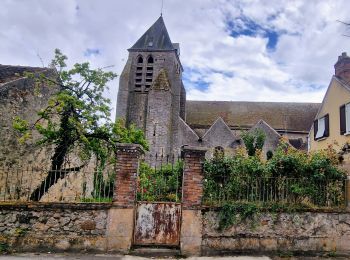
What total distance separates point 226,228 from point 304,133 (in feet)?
→ 97.5

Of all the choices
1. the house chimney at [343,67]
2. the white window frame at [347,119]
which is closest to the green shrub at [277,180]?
the white window frame at [347,119]

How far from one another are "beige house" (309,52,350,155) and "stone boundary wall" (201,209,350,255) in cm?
737

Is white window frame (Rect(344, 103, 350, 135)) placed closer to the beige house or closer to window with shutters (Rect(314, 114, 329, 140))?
the beige house

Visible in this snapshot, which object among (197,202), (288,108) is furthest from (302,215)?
(288,108)

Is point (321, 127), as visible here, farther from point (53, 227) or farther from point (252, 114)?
point (252, 114)

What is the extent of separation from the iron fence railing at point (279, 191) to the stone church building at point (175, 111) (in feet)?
67.2

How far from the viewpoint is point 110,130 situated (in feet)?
39.6

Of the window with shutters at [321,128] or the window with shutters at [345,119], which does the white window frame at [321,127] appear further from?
the window with shutters at [345,119]

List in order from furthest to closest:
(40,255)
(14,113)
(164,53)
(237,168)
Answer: (164,53) < (14,113) < (237,168) < (40,255)

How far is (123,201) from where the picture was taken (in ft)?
28.5

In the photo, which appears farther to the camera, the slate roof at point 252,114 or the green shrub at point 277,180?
the slate roof at point 252,114

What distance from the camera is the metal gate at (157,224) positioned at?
881 centimetres

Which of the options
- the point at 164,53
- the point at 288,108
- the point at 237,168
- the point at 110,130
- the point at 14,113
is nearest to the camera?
the point at 237,168

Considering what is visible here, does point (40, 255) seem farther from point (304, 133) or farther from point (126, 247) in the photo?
point (304, 133)
